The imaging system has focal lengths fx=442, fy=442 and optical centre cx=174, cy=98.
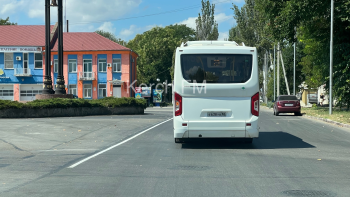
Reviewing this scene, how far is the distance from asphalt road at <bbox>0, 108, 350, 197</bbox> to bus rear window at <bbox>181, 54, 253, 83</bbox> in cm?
191

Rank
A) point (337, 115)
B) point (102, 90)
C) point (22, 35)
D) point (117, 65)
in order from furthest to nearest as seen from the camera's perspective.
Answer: point (102, 90) → point (117, 65) → point (22, 35) → point (337, 115)

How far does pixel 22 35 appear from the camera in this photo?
59.2 meters

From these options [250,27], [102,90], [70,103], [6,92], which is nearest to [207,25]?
[250,27]

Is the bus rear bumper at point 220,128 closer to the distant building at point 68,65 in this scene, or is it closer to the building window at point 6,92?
the distant building at point 68,65

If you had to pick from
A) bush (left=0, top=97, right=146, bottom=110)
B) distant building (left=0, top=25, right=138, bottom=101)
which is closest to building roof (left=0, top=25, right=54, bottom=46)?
distant building (left=0, top=25, right=138, bottom=101)

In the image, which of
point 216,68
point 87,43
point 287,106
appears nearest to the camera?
point 216,68

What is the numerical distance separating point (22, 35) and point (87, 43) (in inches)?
338

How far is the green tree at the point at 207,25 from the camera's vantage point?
66825 mm

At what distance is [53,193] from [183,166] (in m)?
3.17

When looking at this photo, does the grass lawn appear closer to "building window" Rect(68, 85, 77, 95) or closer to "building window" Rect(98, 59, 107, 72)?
"building window" Rect(98, 59, 107, 72)

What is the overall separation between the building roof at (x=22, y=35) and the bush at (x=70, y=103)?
2923cm

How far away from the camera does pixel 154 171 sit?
8398mm

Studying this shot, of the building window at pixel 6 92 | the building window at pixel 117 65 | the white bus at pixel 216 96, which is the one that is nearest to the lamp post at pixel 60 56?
the white bus at pixel 216 96

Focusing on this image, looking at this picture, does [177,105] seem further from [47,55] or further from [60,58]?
[60,58]
